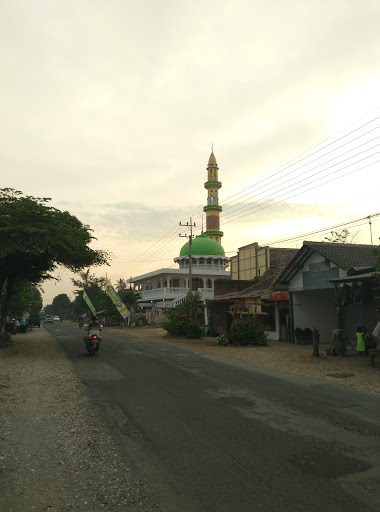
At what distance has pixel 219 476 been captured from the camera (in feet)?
14.9

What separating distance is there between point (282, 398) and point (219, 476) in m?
4.33

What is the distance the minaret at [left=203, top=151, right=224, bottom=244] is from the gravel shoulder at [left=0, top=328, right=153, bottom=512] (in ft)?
185

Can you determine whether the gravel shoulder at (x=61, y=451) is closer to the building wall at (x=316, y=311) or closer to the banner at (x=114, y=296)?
the building wall at (x=316, y=311)

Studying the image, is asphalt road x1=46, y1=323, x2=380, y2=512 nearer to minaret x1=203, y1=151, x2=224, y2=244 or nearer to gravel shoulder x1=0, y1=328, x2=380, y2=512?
gravel shoulder x1=0, y1=328, x2=380, y2=512

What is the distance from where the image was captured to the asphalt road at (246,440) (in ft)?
13.4

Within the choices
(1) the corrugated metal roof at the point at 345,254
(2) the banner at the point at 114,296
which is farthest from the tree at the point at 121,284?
(1) the corrugated metal roof at the point at 345,254

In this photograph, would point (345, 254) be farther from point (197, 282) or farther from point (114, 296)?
point (197, 282)

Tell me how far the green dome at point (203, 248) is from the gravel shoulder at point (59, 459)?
47766 millimetres

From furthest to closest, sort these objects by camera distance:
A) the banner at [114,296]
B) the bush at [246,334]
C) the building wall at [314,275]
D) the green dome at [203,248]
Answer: the green dome at [203,248], the banner at [114,296], the bush at [246,334], the building wall at [314,275]

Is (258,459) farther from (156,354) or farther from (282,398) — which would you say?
(156,354)

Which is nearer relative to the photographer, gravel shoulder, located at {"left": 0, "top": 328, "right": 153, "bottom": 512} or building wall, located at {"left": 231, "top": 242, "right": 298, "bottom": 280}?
gravel shoulder, located at {"left": 0, "top": 328, "right": 153, "bottom": 512}

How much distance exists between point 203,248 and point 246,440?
2042 inches

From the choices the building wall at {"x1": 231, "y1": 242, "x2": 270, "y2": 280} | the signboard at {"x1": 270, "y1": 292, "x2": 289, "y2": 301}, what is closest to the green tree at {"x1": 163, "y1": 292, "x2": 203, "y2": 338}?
the signboard at {"x1": 270, "y1": 292, "x2": 289, "y2": 301}

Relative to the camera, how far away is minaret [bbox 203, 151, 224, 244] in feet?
212
